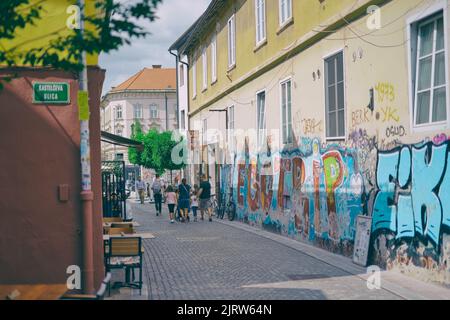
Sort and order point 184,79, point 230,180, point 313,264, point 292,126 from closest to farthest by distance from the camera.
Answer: point 313,264
point 292,126
point 230,180
point 184,79

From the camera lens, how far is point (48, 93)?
32.9 ft

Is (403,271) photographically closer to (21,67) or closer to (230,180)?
(21,67)

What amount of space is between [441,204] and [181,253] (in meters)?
6.56

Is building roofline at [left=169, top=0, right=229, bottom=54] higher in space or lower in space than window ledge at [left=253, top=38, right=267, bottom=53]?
higher

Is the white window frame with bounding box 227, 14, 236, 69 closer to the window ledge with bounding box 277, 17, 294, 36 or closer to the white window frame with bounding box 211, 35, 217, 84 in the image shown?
the white window frame with bounding box 211, 35, 217, 84

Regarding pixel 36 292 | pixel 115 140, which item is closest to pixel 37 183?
pixel 36 292

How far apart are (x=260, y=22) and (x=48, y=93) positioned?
39.0 ft

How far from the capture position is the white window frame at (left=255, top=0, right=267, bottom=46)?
20.4m

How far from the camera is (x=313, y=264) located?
13.1m

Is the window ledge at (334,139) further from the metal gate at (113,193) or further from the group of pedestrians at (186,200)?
the group of pedestrians at (186,200)

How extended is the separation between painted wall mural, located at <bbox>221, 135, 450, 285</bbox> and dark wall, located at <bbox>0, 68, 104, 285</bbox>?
16.7 ft

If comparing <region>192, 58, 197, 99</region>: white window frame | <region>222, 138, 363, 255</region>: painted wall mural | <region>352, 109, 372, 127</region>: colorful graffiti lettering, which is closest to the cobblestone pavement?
<region>222, 138, 363, 255</region>: painted wall mural

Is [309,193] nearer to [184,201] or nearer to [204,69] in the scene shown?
[184,201]

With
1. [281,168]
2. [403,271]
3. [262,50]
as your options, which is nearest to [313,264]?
[403,271]
